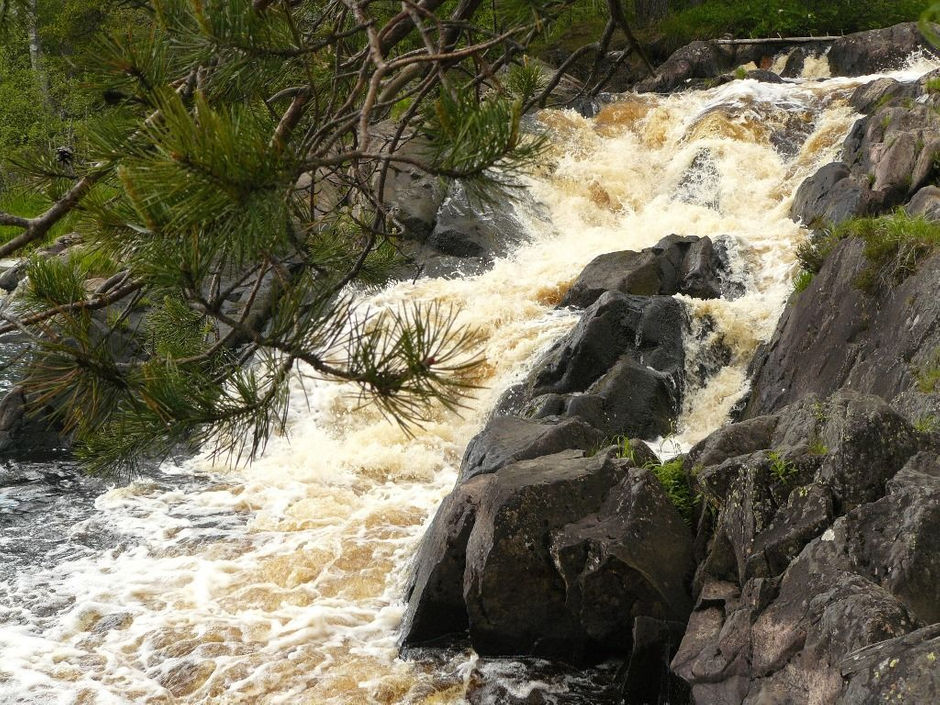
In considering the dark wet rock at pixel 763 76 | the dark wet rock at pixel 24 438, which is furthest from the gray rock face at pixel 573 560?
the dark wet rock at pixel 763 76

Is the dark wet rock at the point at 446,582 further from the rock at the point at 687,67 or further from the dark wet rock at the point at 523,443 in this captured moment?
the rock at the point at 687,67

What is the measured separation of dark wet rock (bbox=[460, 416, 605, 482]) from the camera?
743 centimetres

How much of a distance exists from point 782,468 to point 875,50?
17.0 metres

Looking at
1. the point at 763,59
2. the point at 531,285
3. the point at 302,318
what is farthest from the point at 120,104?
the point at 763,59

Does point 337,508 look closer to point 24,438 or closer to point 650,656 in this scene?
point 650,656

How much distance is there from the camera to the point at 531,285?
13.6m

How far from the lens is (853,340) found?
7.73m

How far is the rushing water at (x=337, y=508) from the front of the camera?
22.3 ft

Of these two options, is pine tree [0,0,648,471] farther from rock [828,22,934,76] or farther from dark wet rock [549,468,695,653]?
rock [828,22,934,76]

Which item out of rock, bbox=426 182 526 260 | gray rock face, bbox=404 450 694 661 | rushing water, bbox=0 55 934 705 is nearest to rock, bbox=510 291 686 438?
rushing water, bbox=0 55 934 705

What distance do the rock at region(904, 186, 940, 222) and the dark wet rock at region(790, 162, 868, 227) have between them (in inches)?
49.7

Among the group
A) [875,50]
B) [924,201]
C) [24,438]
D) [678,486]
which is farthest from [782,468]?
[875,50]

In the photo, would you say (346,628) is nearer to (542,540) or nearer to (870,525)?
(542,540)

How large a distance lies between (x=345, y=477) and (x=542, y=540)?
4639 mm
